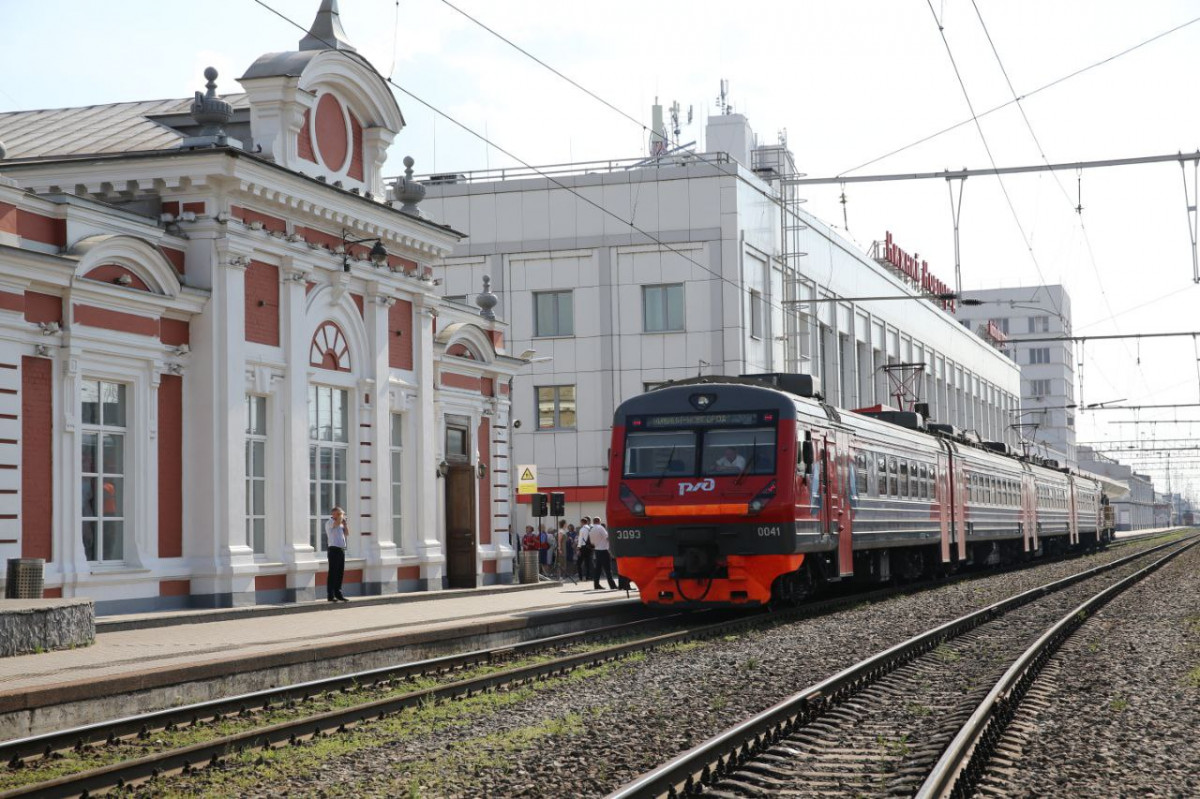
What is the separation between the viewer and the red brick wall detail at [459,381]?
97.9ft

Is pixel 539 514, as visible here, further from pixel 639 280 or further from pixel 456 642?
pixel 639 280

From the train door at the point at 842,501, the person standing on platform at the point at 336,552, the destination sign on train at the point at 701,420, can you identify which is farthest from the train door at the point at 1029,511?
the destination sign on train at the point at 701,420

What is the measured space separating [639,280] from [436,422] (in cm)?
2227

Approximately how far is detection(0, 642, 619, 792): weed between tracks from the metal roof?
12037 mm

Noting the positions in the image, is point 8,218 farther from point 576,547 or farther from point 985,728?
point 576,547

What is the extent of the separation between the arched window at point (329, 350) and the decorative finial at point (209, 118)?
3.64 m

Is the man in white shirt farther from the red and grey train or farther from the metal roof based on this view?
the metal roof

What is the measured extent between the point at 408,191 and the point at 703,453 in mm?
10287

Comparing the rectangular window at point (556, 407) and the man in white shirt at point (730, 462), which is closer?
the man in white shirt at point (730, 462)

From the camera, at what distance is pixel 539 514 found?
31359 mm

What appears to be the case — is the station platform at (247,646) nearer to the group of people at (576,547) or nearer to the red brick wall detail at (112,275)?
the red brick wall detail at (112,275)

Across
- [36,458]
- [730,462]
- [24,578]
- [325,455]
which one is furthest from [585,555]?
[24,578]

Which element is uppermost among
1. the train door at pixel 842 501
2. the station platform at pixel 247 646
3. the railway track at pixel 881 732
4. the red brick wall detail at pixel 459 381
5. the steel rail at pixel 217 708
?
the red brick wall detail at pixel 459 381

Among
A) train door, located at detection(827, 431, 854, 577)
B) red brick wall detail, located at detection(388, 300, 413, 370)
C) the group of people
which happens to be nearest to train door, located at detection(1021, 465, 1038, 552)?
the group of people
